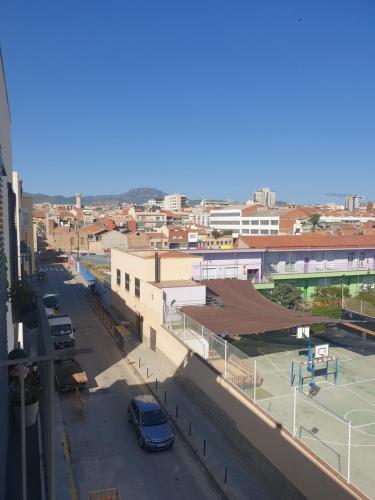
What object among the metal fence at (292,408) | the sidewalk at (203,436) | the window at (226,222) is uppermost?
the window at (226,222)

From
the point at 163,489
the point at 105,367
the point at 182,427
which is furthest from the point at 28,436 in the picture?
the point at 105,367

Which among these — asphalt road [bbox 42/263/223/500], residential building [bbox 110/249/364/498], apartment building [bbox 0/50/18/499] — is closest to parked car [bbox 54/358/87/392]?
asphalt road [bbox 42/263/223/500]

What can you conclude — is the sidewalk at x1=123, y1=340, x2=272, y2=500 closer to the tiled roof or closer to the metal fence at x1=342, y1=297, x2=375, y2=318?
the metal fence at x1=342, y1=297, x2=375, y2=318

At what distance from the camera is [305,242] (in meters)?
37.2

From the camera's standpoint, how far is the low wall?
10578 mm

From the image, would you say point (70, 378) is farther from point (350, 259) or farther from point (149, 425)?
point (350, 259)

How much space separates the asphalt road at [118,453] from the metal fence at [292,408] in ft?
9.47

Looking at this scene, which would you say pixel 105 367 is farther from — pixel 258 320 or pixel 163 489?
pixel 163 489

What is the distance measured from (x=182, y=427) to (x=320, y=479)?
609 centimetres

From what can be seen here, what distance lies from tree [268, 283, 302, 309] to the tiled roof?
5.21 m

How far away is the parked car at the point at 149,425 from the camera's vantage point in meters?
13.9

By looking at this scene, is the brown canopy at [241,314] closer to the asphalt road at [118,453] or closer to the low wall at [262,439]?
the low wall at [262,439]

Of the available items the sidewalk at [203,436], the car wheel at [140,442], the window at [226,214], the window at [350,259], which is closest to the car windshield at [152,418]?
the car wheel at [140,442]

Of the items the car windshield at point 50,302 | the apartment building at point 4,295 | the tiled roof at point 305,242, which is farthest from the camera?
the tiled roof at point 305,242
